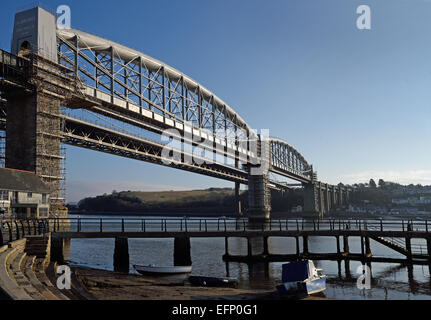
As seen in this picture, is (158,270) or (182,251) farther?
(182,251)

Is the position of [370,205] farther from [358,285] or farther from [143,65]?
[358,285]

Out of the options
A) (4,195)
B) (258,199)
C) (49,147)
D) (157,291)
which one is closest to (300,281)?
(157,291)

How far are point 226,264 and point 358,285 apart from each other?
39.1 feet

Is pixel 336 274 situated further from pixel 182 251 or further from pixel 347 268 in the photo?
pixel 182 251

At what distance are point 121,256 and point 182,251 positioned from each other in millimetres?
4949

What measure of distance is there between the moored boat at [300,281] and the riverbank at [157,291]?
1.61 feet

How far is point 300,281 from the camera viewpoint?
20406mm

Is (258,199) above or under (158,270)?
above

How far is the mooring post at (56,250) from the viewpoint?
28844 mm

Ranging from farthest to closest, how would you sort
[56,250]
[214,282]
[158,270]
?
[56,250], [158,270], [214,282]

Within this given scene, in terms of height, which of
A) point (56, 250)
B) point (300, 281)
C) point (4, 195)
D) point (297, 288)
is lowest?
point (297, 288)

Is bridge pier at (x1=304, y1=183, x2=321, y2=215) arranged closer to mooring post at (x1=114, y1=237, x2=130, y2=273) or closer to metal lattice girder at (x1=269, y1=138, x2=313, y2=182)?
metal lattice girder at (x1=269, y1=138, x2=313, y2=182)

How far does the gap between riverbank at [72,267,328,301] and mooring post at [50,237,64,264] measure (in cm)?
634

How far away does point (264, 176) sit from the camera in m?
119
